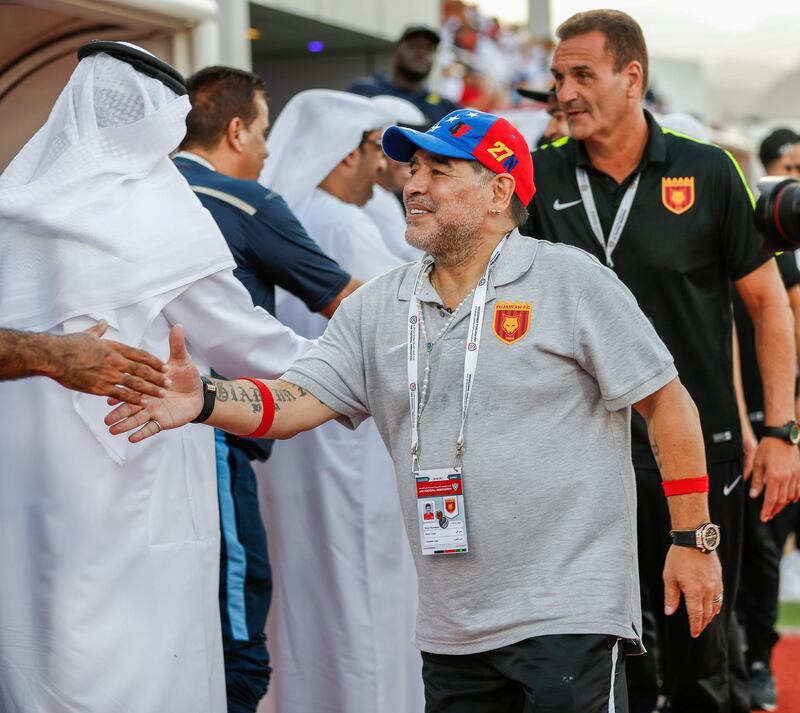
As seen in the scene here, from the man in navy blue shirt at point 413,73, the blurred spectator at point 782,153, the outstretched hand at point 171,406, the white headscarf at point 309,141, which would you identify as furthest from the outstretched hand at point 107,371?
the man in navy blue shirt at point 413,73

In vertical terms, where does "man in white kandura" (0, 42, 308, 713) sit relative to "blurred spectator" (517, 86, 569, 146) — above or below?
below

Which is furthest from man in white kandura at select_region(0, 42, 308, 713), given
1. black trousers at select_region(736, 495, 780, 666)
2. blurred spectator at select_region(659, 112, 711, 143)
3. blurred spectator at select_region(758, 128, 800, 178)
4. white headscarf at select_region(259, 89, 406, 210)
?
blurred spectator at select_region(758, 128, 800, 178)

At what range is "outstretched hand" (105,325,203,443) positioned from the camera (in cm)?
265

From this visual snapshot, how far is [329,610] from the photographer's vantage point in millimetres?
4422

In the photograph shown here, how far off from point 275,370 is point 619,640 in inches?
47.1

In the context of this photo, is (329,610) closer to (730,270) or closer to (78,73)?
(730,270)

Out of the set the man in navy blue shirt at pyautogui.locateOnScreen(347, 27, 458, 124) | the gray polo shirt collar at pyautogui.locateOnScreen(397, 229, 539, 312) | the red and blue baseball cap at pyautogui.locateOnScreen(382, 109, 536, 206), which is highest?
the man in navy blue shirt at pyautogui.locateOnScreen(347, 27, 458, 124)

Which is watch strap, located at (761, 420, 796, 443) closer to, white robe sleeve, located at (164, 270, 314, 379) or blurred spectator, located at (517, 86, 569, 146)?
white robe sleeve, located at (164, 270, 314, 379)

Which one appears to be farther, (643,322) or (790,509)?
(790,509)

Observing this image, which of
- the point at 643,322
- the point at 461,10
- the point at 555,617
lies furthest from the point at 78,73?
the point at 461,10

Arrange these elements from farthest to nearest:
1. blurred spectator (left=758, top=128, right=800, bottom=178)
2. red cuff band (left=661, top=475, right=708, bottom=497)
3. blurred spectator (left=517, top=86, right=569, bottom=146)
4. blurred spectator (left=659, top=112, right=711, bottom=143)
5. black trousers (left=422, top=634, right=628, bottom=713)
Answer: blurred spectator (left=758, top=128, right=800, bottom=178) → blurred spectator (left=659, top=112, right=711, bottom=143) → blurred spectator (left=517, top=86, right=569, bottom=146) → red cuff band (left=661, top=475, right=708, bottom=497) → black trousers (left=422, top=634, right=628, bottom=713)

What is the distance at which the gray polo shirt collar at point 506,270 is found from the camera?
281 centimetres

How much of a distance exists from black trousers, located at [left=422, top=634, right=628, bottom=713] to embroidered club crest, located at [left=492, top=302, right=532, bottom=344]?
662 millimetres

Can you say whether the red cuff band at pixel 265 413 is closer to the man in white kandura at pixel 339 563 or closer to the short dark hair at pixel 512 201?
the short dark hair at pixel 512 201
